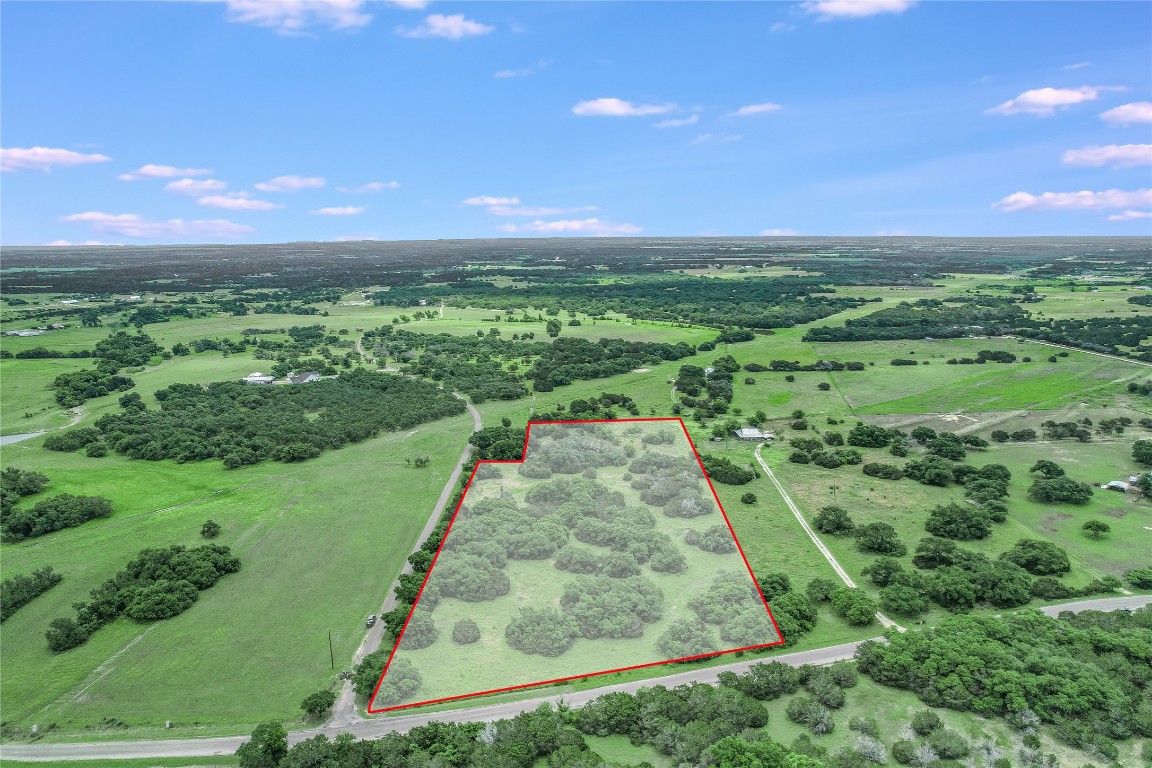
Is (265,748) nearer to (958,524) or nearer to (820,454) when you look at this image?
(958,524)

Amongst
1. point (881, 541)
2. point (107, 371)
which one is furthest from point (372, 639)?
point (107, 371)

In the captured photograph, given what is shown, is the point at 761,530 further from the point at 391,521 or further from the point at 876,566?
the point at 391,521

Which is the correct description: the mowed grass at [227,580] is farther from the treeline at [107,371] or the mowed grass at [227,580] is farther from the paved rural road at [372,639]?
the treeline at [107,371]

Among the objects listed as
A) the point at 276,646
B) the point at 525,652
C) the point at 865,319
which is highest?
the point at 865,319

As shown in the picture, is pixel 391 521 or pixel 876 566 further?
pixel 391 521

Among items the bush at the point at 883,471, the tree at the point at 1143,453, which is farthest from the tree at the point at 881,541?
the tree at the point at 1143,453

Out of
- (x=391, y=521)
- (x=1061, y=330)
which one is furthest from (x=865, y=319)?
(x=391, y=521)

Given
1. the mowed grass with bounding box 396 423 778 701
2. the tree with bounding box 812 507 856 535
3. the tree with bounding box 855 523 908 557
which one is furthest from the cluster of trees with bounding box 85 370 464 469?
the tree with bounding box 855 523 908 557
